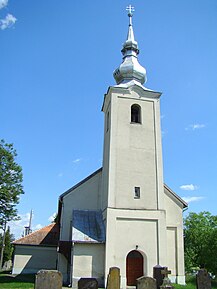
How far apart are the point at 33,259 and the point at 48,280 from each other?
54.0 feet

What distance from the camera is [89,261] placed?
57.2ft

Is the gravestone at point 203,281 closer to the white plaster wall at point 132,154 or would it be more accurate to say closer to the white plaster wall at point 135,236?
the white plaster wall at point 135,236

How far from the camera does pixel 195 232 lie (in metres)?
38.4

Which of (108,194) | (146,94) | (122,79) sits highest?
(122,79)

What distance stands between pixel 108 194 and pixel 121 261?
391cm

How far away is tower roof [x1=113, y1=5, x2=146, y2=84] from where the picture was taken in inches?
914

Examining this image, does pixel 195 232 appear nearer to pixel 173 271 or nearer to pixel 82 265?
pixel 173 271

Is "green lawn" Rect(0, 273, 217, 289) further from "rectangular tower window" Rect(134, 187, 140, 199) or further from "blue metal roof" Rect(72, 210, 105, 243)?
"rectangular tower window" Rect(134, 187, 140, 199)

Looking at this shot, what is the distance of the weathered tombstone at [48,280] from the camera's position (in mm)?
8953

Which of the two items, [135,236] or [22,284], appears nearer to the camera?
[22,284]

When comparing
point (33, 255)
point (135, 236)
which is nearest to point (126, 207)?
point (135, 236)

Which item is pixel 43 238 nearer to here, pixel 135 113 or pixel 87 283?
pixel 135 113

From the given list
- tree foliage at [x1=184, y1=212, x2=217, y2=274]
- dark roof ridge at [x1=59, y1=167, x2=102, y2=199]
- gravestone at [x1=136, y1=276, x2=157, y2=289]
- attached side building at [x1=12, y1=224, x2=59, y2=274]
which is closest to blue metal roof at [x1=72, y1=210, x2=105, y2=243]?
dark roof ridge at [x1=59, y1=167, x2=102, y2=199]

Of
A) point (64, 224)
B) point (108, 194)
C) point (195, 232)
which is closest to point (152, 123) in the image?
point (108, 194)
